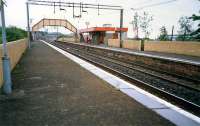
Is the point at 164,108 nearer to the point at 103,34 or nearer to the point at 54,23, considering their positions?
the point at 103,34

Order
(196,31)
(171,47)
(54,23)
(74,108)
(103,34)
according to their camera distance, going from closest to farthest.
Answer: (74,108) < (196,31) < (171,47) < (103,34) < (54,23)

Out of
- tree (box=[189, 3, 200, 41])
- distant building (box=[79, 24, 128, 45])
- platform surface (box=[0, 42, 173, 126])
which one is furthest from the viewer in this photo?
distant building (box=[79, 24, 128, 45])

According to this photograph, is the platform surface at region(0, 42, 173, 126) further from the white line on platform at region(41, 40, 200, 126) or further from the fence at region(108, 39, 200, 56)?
the fence at region(108, 39, 200, 56)

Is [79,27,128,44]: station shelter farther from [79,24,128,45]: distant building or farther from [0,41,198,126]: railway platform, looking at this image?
[0,41,198,126]: railway platform

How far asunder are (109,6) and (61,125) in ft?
107

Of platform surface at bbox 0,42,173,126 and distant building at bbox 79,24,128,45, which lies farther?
distant building at bbox 79,24,128,45

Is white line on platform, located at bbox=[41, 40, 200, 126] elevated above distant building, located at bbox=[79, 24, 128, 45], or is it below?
below

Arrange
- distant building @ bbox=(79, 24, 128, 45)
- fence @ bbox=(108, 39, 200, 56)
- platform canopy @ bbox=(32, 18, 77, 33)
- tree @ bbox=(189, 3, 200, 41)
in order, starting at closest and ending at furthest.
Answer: fence @ bbox=(108, 39, 200, 56), tree @ bbox=(189, 3, 200, 41), distant building @ bbox=(79, 24, 128, 45), platform canopy @ bbox=(32, 18, 77, 33)

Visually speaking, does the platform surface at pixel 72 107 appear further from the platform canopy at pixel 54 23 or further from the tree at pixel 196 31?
the platform canopy at pixel 54 23

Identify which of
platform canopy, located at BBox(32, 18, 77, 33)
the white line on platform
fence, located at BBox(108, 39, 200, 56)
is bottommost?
the white line on platform

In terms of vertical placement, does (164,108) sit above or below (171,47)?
below

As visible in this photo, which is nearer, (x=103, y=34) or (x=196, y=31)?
(x=196, y=31)

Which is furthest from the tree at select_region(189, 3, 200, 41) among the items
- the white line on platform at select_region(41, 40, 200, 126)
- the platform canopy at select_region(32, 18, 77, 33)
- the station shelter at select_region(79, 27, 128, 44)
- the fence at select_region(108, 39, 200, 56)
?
the platform canopy at select_region(32, 18, 77, 33)

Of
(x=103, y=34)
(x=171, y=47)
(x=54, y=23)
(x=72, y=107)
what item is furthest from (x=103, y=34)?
(x=72, y=107)
